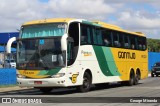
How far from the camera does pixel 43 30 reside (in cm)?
1911

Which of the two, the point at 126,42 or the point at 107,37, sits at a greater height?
the point at 107,37

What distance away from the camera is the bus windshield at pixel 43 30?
18734 mm

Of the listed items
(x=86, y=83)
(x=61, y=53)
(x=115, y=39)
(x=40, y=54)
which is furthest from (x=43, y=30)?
(x=115, y=39)

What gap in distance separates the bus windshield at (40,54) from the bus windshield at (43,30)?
0.29 metres

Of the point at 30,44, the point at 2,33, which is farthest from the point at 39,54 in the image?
the point at 2,33

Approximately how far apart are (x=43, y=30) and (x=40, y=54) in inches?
50.2

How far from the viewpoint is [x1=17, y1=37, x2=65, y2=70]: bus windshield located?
18266 millimetres

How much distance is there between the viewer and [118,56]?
Result: 24.4 m

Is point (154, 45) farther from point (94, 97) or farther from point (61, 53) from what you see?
point (94, 97)

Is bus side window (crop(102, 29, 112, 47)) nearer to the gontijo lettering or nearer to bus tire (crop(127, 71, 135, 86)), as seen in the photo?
the gontijo lettering

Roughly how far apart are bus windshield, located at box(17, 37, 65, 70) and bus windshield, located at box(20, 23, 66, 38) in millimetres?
293

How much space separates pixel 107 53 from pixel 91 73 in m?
2.32

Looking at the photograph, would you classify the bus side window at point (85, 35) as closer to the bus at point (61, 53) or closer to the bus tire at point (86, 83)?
the bus at point (61, 53)

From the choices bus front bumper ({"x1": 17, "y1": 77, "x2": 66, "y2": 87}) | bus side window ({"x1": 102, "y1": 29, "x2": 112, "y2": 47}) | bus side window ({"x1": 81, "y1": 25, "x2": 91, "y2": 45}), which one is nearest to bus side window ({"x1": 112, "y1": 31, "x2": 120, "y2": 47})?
bus side window ({"x1": 102, "y1": 29, "x2": 112, "y2": 47})
